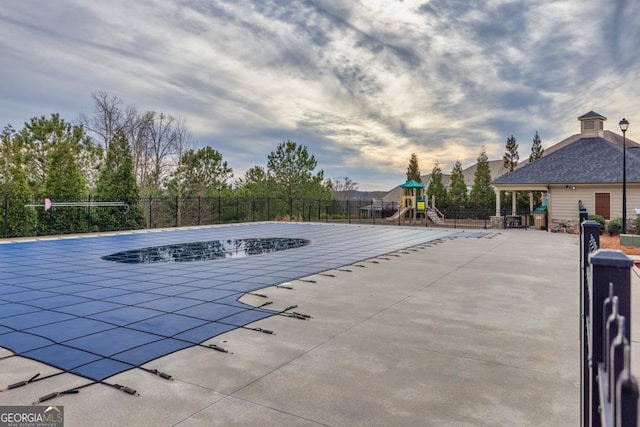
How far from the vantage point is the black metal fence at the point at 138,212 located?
48.9ft

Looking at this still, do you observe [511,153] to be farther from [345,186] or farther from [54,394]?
[54,394]

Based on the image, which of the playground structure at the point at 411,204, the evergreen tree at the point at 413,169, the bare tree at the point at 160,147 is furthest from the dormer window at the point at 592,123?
the bare tree at the point at 160,147

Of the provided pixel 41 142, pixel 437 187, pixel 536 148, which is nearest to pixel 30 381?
pixel 41 142

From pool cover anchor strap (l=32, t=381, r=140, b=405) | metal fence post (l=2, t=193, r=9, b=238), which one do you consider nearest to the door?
pool cover anchor strap (l=32, t=381, r=140, b=405)

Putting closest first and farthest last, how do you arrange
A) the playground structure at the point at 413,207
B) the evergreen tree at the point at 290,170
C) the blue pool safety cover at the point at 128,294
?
the blue pool safety cover at the point at 128,294
the playground structure at the point at 413,207
the evergreen tree at the point at 290,170

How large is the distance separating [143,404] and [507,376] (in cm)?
304

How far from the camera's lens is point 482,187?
31594 millimetres

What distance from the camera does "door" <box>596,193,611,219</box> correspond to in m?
18.5

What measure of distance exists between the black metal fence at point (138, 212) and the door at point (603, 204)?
10361mm

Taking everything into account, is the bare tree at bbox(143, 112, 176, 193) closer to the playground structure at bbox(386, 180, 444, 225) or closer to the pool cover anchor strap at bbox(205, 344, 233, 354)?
the playground structure at bbox(386, 180, 444, 225)

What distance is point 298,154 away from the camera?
30.4 metres

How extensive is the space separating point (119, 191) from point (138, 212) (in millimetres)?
1321

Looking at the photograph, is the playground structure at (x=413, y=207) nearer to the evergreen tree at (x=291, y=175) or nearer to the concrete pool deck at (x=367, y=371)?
the evergreen tree at (x=291, y=175)

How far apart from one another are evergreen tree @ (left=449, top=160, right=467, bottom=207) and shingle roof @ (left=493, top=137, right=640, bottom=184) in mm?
9621
